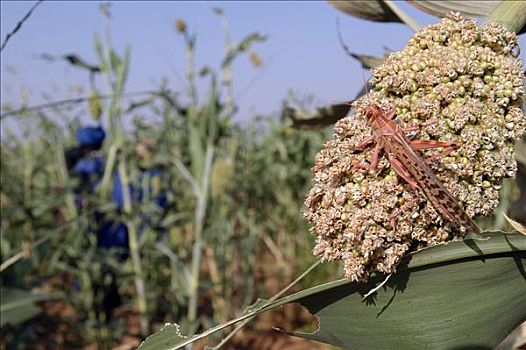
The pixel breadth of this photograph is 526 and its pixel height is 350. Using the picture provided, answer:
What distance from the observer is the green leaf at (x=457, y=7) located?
2.38 ft

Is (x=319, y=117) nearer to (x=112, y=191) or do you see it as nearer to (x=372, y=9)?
(x=372, y=9)

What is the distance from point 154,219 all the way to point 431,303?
3.24 m

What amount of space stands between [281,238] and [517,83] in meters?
5.23

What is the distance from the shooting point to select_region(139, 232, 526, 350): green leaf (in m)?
0.46

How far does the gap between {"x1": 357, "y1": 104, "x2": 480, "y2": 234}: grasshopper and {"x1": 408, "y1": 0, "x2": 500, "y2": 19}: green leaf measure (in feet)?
1.10

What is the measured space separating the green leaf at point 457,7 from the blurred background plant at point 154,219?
0.17 m

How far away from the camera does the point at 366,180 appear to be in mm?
437

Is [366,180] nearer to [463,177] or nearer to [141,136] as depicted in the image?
[463,177]

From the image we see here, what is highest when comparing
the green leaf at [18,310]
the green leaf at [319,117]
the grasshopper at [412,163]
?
the green leaf at [18,310]

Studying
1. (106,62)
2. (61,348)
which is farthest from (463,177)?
(61,348)

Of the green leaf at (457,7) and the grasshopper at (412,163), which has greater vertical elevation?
the green leaf at (457,7)

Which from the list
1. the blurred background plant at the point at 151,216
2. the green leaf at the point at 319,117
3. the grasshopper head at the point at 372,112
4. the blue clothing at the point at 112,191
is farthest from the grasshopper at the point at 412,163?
the blue clothing at the point at 112,191

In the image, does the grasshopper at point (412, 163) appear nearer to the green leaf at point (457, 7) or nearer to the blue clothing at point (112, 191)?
the green leaf at point (457, 7)

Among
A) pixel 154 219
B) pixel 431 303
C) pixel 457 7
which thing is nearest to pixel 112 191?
pixel 154 219
